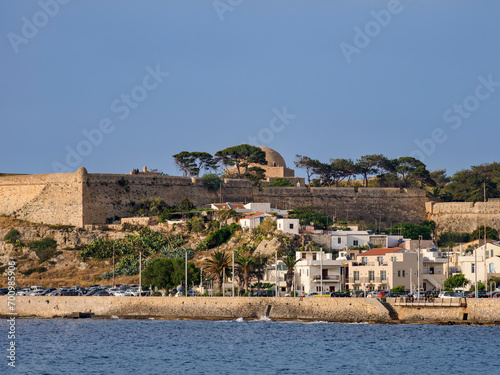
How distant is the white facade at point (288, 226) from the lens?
5525 cm

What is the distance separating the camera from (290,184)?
7100cm

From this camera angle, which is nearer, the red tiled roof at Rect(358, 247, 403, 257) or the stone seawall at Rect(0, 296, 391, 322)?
the stone seawall at Rect(0, 296, 391, 322)

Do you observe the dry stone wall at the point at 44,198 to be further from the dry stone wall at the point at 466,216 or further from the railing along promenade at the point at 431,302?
the railing along promenade at the point at 431,302

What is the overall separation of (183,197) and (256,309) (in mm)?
24267

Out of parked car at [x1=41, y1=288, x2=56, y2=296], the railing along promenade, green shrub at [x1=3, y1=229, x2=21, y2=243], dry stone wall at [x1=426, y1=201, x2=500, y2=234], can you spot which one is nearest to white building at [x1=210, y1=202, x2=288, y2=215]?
dry stone wall at [x1=426, y1=201, x2=500, y2=234]

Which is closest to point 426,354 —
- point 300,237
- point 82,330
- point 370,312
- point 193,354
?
point 370,312

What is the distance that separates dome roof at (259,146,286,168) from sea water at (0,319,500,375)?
37422mm

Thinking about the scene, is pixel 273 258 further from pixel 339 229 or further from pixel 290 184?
pixel 290 184

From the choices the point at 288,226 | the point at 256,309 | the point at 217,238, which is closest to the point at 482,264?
the point at 288,226

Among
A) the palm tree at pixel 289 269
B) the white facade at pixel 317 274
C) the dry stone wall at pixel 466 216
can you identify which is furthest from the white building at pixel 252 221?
the dry stone wall at pixel 466 216

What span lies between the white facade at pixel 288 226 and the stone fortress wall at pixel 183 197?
36.3ft

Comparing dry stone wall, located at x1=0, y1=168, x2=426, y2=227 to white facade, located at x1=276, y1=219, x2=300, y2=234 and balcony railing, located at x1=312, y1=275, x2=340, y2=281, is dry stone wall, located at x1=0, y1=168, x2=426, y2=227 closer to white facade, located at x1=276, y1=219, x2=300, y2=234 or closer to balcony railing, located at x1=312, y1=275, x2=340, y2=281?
white facade, located at x1=276, y1=219, x2=300, y2=234

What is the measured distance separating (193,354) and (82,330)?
8.73m

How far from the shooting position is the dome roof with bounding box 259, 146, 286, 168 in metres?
79.2
